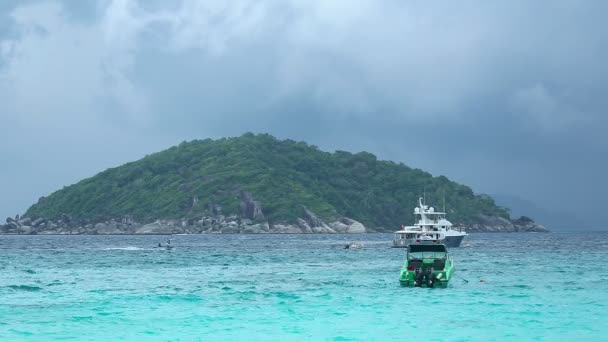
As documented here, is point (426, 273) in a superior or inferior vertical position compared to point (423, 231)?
inferior

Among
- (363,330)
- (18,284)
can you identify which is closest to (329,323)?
(363,330)

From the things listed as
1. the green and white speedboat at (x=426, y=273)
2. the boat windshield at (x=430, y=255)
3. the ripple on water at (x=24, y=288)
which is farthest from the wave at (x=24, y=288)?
the boat windshield at (x=430, y=255)

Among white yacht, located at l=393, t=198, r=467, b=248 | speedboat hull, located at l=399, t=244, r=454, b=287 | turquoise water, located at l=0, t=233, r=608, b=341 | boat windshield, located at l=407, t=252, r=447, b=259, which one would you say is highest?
white yacht, located at l=393, t=198, r=467, b=248

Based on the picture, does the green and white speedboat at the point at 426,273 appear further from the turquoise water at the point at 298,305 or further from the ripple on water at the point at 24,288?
the ripple on water at the point at 24,288

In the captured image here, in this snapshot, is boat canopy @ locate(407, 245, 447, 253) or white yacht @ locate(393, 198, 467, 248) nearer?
boat canopy @ locate(407, 245, 447, 253)

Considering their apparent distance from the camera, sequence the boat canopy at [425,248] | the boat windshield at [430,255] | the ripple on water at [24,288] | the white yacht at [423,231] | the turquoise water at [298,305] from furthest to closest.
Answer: the white yacht at [423,231] → the boat windshield at [430,255] → the boat canopy at [425,248] → the ripple on water at [24,288] → the turquoise water at [298,305]

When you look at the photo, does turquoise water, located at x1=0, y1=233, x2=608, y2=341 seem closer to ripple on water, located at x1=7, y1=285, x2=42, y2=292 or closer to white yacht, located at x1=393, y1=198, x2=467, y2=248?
ripple on water, located at x1=7, y1=285, x2=42, y2=292

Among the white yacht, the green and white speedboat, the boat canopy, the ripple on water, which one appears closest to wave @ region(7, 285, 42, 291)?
the ripple on water

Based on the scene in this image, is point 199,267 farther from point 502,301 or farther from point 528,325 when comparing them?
point 528,325

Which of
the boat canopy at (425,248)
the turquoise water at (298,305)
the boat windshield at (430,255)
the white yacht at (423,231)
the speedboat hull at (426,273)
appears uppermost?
the white yacht at (423,231)

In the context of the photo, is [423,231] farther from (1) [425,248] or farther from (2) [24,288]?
(2) [24,288]

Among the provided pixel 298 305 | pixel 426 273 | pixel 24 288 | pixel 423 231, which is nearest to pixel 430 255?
pixel 426 273

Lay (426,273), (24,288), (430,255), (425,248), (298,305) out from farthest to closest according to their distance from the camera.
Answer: (430,255) → (425,248) → (24,288) → (426,273) → (298,305)

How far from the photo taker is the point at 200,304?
46.2m
